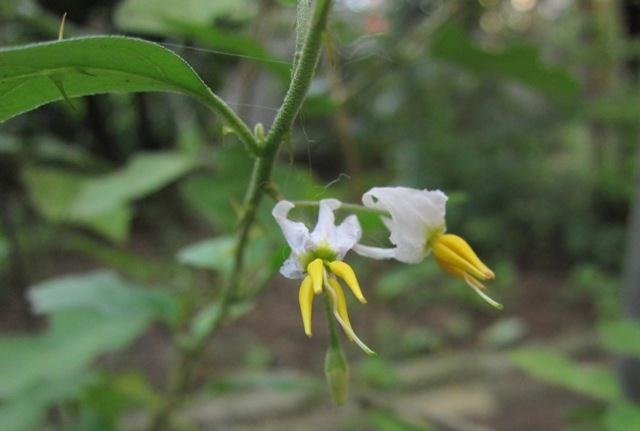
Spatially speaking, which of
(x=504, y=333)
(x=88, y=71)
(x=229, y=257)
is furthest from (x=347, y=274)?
(x=504, y=333)

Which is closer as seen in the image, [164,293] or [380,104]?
[164,293]

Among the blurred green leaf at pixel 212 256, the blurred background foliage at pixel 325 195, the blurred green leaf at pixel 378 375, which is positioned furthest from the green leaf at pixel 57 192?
the blurred green leaf at pixel 378 375

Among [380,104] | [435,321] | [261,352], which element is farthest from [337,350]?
[380,104]

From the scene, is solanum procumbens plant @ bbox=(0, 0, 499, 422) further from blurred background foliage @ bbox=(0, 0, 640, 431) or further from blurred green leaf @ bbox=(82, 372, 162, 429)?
blurred green leaf @ bbox=(82, 372, 162, 429)

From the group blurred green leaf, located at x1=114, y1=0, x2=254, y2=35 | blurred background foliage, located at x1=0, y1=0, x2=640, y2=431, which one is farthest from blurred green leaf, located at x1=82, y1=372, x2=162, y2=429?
blurred green leaf, located at x1=114, y1=0, x2=254, y2=35

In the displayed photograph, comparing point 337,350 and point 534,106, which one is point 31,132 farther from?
point 534,106

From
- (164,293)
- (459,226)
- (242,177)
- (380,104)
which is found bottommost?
(164,293)
